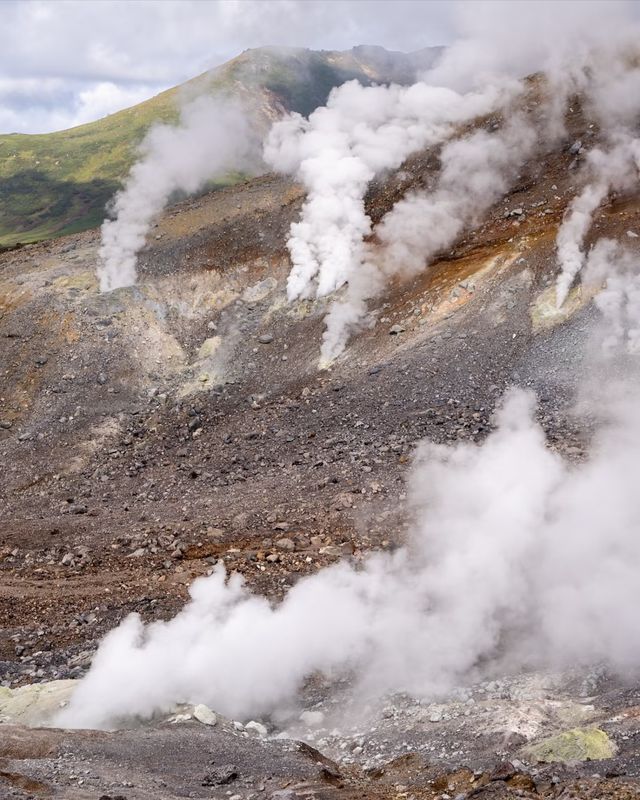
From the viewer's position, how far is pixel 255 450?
18.0 metres

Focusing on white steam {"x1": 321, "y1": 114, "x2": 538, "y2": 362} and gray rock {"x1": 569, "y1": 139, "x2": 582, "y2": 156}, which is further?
white steam {"x1": 321, "y1": 114, "x2": 538, "y2": 362}

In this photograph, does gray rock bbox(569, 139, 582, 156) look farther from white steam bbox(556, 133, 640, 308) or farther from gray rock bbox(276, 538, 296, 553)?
gray rock bbox(276, 538, 296, 553)

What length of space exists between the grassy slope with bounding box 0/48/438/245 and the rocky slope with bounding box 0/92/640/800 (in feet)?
204

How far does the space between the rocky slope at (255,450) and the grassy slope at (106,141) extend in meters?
62.1

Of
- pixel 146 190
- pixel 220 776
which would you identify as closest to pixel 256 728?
pixel 220 776

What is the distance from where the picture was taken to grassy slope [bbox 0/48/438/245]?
89.4 m

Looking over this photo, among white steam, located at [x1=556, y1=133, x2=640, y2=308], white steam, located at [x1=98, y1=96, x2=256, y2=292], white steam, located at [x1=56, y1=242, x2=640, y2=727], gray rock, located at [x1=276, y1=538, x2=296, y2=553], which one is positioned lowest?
white steam, located at [x1=56, y1=242, x2=640, y2=727]

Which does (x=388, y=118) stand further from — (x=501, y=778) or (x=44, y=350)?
(x=501, y=778)

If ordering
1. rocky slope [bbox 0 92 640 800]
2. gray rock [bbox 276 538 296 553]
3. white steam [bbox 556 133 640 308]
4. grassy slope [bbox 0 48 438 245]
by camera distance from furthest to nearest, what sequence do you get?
grassy slope [bbox 0 48 438 245] < white steam [bbox 556 133 640 308] < gray rock [bbox 276 538 296 553] < rocky slope [bbox 0 92 640 800]

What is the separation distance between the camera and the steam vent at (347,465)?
945 centimetres

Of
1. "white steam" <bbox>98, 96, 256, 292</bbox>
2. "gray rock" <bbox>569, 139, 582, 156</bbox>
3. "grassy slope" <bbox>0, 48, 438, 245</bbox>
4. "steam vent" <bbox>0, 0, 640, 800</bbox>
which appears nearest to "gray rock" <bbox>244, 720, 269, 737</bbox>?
"steam vent" <bbox>0, 0, 640, 800</bbox>

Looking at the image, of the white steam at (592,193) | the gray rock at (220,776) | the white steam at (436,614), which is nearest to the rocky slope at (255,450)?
the gray rock at (220,776)

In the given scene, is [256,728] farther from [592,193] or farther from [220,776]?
[592,193]

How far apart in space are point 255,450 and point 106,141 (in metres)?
109
